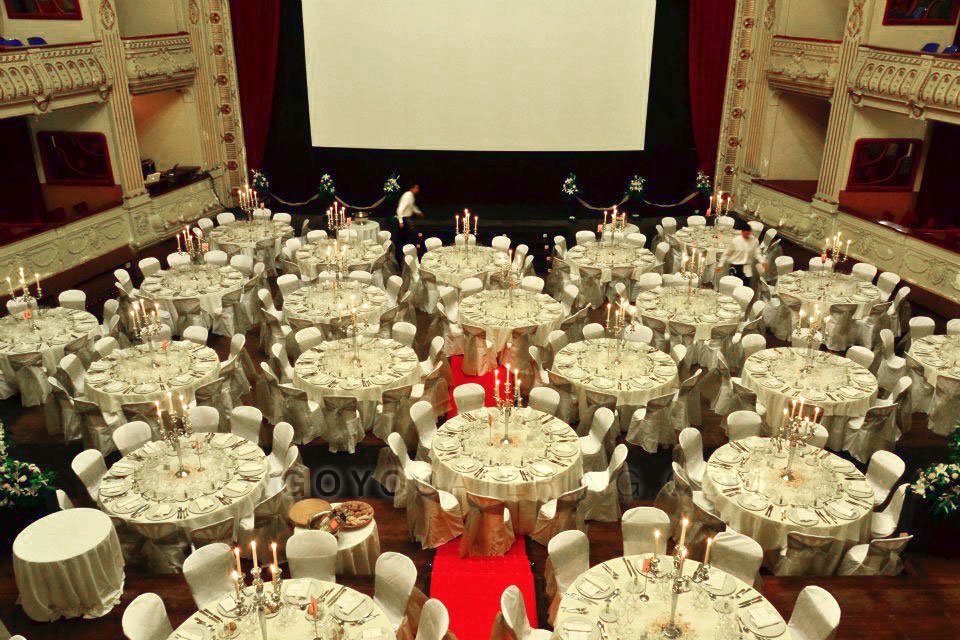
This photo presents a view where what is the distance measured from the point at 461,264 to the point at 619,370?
3637 millimetres

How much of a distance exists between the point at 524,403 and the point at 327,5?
9381 millimetres

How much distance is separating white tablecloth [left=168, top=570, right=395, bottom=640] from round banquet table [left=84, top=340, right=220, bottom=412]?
10.5 feet

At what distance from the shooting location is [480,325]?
870 cm

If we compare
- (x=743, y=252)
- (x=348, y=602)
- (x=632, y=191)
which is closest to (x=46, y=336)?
(x=348, y=602)

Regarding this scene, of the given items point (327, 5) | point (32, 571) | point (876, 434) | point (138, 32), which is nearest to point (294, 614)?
point (32, 571)

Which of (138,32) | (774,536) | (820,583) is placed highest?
(138,32)

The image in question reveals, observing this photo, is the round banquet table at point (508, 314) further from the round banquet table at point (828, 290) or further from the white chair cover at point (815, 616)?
the white chair cover at point (815, 616)

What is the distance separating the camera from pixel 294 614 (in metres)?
4.45

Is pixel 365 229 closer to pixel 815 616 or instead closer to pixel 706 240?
pixel 706 240

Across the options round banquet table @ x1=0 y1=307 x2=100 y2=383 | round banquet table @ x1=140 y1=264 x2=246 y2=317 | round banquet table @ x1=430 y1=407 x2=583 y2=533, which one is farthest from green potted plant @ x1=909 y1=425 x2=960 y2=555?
round banquet table @ x1=0 y1=307 x2=100 y2=383

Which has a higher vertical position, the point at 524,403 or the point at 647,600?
the point at 647,600

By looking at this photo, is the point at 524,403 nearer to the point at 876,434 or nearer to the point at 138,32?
the point at 876,434

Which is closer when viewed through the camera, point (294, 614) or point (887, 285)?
point (294, 614)

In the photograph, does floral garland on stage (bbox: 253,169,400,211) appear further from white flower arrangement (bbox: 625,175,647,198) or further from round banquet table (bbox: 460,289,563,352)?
round banquet table (bbox: 460,289,563,352)
